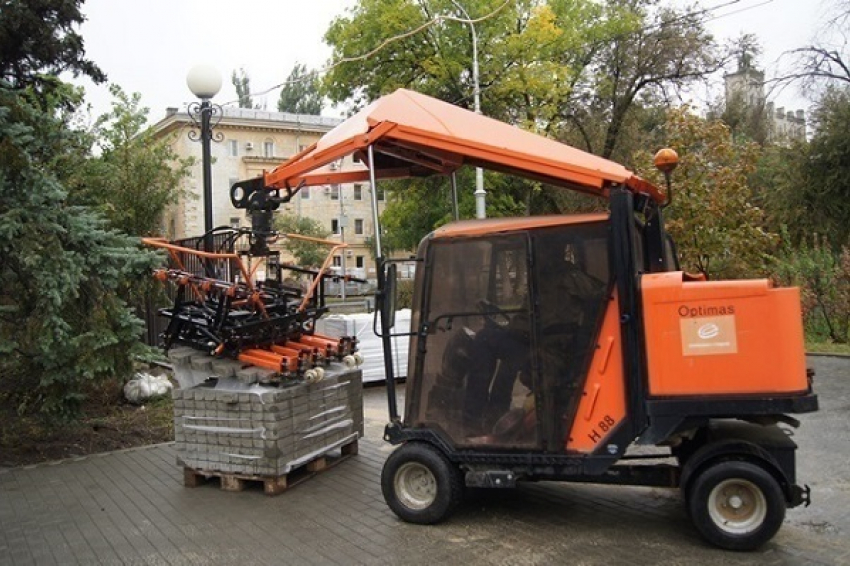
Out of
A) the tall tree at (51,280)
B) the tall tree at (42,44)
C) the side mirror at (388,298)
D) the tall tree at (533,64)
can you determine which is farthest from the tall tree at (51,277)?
the tall tree at (533,64)

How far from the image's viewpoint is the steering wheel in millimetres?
5074

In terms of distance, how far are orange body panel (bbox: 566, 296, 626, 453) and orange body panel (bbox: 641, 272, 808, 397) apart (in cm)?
21

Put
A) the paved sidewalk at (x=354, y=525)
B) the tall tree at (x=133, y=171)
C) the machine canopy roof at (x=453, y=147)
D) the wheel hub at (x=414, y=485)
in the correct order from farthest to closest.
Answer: the tall tree at (x=133, y=171), the wheel hub at (x=414, y=485), the machine canopy roof at (x=453, y=147), the paved sidewalk at (x=354, y=525)

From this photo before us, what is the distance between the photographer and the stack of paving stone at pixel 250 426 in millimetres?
6023

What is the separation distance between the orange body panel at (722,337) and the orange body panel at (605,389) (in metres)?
0.21

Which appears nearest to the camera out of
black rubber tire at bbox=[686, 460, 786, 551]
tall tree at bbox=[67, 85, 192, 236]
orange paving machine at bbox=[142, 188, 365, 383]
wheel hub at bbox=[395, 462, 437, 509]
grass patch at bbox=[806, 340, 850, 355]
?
black rubber tire at bbox=[686, 460, 786, 551]

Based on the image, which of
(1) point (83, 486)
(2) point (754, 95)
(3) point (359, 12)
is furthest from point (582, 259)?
(2) point (754, 95)

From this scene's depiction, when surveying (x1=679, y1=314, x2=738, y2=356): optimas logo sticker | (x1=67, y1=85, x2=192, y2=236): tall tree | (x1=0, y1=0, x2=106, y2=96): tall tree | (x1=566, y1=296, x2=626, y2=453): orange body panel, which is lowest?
(x1=566, y1=296, x2=626, y2=453): orange body panel

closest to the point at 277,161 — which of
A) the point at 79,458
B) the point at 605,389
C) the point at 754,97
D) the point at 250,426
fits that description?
the point at 754,97

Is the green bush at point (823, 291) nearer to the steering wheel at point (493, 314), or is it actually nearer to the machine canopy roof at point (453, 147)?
the machine canopy roof at point (453, 147)

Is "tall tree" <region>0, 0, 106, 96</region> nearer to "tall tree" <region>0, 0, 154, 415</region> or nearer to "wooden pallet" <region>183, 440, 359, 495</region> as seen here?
"tall tree" <region>0, 0, 154, 415</region>

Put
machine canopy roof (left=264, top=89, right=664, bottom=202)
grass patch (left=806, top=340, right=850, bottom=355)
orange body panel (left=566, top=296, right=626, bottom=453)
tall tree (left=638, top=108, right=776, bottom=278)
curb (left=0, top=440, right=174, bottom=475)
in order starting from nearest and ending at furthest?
orange body panel (left=566, top=296, right=626, bottom=453) → machine canopy roof (left=264, top=89, right=664, bottom=202) → curb (left=0, top=440, right=174, bottom=475) → grass patch (left=806, top=340, right=850, bottom=355) → tall tree (left=638, top=108, right=776, bottom=278)

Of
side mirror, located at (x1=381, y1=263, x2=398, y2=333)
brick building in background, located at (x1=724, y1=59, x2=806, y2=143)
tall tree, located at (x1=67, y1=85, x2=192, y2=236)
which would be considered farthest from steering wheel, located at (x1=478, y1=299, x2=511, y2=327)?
brick building in background, located at (x1=724, y1=59, x2=806, y2=143)

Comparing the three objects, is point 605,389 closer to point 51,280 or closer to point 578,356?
point 578,356
